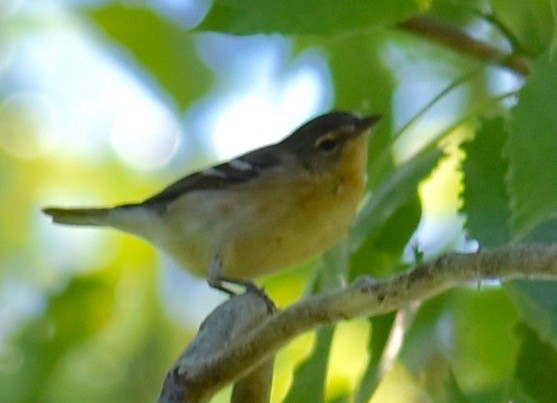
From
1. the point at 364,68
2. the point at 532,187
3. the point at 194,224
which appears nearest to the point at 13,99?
the point at 194,224

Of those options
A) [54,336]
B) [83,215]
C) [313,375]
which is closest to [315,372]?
[313,375]

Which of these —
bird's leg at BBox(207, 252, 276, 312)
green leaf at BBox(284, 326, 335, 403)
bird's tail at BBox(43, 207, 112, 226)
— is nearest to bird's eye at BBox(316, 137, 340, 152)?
bird's leg at BBox(207, 252, 276, 312)

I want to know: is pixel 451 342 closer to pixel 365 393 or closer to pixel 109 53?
pixel 365 393

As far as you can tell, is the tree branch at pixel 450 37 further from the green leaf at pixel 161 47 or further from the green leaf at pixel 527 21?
the green leaf at pixel 161 47

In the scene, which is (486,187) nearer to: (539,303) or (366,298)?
(539,303)

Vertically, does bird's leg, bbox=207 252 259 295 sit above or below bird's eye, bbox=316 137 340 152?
below

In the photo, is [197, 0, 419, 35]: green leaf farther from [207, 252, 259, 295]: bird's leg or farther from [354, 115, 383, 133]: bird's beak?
[207, 252, 259, 295]: bird's leg
